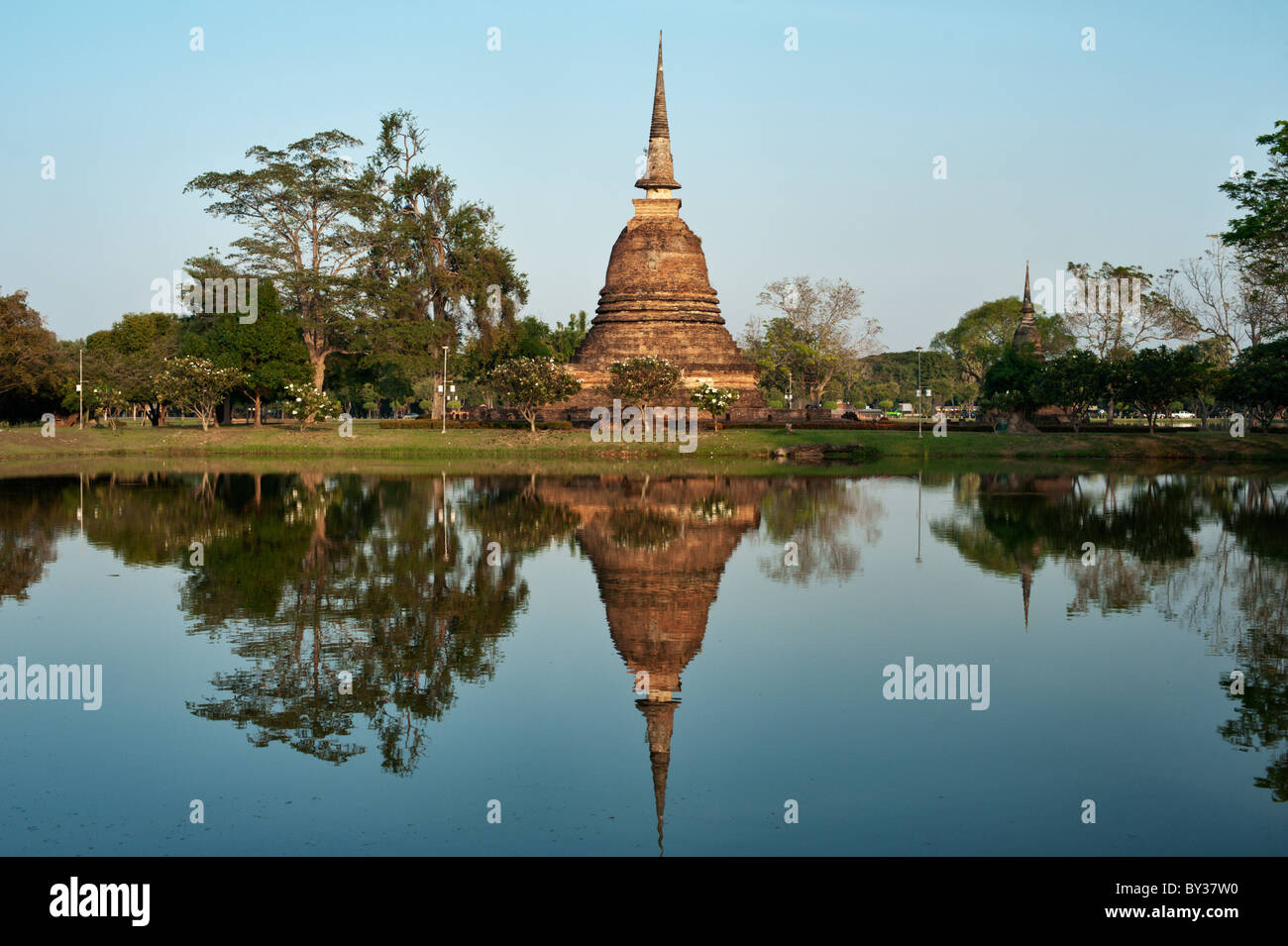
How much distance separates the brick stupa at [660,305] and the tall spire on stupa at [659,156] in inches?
2.4

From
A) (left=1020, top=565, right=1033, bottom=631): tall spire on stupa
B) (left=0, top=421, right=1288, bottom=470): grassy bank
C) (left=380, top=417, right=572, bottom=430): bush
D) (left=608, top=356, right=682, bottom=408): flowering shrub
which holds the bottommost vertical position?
(left=1020, top=565, right=1033, bottom=631): tall spire on stupa

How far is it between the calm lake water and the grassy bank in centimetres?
2869

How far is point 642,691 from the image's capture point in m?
14.1

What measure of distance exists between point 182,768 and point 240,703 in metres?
2.15

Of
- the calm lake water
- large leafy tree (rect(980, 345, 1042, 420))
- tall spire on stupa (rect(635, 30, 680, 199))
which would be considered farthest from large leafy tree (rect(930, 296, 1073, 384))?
the calm lake water

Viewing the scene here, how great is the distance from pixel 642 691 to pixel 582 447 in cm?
4474

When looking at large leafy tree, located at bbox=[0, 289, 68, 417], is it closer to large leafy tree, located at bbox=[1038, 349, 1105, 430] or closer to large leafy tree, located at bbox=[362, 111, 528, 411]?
large leafy tree, located at bbox=[362, 111, 528, 411]

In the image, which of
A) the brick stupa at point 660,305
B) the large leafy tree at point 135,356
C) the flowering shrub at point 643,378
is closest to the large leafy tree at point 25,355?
the large leafy tree at point 135,356

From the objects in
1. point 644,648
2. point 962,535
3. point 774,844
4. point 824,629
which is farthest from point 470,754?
point 962,535

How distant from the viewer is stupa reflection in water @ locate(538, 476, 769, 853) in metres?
14.4

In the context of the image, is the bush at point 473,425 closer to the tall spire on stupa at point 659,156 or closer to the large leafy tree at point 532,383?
the large leafy tree at point 532,383

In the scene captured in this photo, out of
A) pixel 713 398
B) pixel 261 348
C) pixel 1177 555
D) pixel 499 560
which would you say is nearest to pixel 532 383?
→ pixel 713 398

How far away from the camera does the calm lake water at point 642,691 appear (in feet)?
32.8
